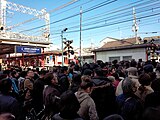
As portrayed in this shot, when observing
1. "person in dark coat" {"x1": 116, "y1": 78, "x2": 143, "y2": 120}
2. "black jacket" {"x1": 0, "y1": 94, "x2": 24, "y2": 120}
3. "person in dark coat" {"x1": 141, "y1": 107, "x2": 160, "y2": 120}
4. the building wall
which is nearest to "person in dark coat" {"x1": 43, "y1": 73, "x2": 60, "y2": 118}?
"black jacket" {"x1": 0, "y1": 94, "x2": 24, "y2": 120}

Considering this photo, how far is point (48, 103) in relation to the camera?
398cm

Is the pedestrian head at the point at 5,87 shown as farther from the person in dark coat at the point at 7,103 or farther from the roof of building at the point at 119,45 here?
the roof of building at the point at 119,45

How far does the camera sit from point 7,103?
3000 mm

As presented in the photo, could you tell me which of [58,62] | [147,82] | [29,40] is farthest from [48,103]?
[58,62]

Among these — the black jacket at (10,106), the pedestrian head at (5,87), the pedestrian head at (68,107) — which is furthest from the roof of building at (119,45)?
the pedestrian head at (68,107)

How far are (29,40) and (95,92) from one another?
1342cm

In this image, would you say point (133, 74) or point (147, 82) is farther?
point (133, 74)

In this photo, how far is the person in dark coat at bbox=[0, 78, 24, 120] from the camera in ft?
9.69

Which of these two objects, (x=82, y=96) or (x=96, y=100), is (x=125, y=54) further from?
(x=82, y=96)

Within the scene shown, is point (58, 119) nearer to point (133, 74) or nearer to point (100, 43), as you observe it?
point (133, 74)

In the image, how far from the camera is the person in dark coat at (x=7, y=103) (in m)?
2.95

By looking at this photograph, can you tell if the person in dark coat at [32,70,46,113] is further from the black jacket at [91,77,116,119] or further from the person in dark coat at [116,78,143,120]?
the person in dark coat at [116,78,143,120]

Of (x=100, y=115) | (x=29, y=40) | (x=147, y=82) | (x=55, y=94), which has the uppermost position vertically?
(x=29, y=40)

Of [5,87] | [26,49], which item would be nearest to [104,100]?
[5,87]
